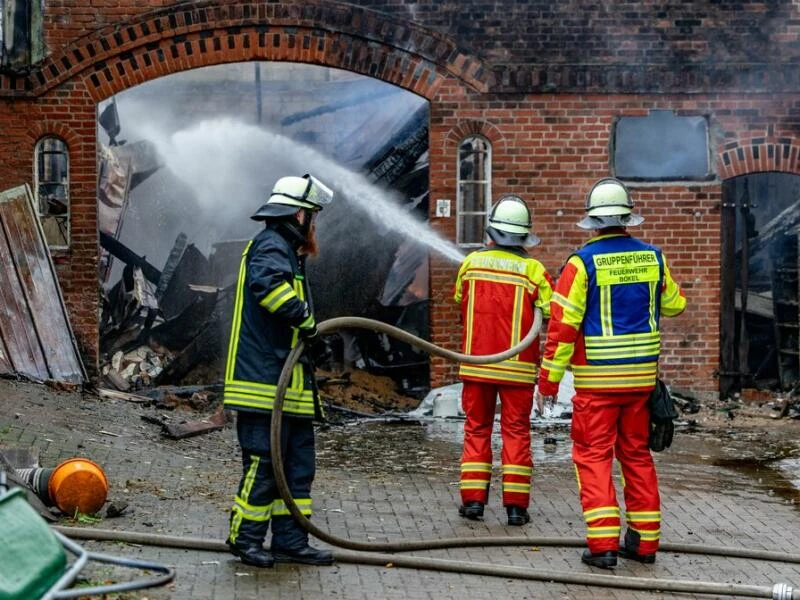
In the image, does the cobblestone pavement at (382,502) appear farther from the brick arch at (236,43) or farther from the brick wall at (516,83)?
the brick arch at (236,43)

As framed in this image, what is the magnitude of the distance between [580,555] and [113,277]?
1125cm

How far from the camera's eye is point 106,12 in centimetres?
1433

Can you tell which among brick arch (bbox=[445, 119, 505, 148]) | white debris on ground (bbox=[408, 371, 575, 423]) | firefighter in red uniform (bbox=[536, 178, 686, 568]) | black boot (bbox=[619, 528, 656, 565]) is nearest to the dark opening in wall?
brick arch (bbox=[445, 119, 505, 148])

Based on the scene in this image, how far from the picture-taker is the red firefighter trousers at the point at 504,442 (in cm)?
816

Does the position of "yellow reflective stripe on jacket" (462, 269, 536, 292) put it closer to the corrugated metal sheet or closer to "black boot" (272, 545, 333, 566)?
"black boot" (272, 545, 333, 566)

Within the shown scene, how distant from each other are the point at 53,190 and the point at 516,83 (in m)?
5.10


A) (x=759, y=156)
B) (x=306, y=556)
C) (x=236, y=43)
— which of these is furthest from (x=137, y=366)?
(x=306, y=556)

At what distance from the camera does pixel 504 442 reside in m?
8.30

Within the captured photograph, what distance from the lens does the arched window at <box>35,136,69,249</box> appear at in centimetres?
1458

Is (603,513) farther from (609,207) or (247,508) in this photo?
(247,508)

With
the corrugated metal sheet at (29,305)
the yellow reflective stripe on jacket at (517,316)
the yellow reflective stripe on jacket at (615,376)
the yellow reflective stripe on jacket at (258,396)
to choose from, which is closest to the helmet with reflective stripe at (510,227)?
the yellow reflective stripe on jacket at (517,316)

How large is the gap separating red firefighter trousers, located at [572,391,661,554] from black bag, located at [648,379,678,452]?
4 centimetres

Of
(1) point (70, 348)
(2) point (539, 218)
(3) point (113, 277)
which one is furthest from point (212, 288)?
(2) point (539, 218)

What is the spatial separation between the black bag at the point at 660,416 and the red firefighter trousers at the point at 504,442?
1105 mm
